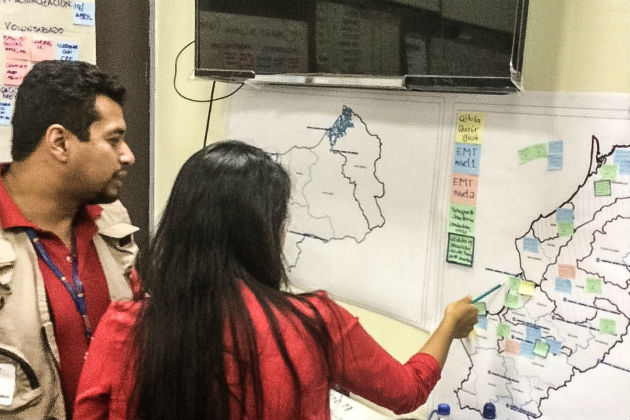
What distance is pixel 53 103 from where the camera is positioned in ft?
4.33

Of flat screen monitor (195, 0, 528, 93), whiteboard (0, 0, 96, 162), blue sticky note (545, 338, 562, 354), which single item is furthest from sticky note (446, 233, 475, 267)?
whiteboard (0, 0, 96, 162)

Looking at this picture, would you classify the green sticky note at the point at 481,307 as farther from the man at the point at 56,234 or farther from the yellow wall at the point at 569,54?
the man at the point at 56,234

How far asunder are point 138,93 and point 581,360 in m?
1.59

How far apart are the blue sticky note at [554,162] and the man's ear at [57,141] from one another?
101 centimetres

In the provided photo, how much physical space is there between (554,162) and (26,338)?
111 cm

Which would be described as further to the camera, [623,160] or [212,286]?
[623,160]

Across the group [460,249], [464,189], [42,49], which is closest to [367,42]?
[464,189]

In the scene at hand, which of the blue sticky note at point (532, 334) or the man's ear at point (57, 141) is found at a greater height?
the man's ear at point (57, 141)

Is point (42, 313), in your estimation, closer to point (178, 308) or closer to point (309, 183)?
point (178, 308)

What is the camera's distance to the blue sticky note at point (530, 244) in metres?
1.22

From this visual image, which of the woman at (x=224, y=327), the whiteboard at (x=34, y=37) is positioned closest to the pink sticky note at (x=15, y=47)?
the whiteboard at (x=34, y=37)

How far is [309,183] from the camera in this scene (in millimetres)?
1626

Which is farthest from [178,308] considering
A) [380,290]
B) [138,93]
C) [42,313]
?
[138,93]

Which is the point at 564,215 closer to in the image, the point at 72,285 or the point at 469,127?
the point at 469,127
